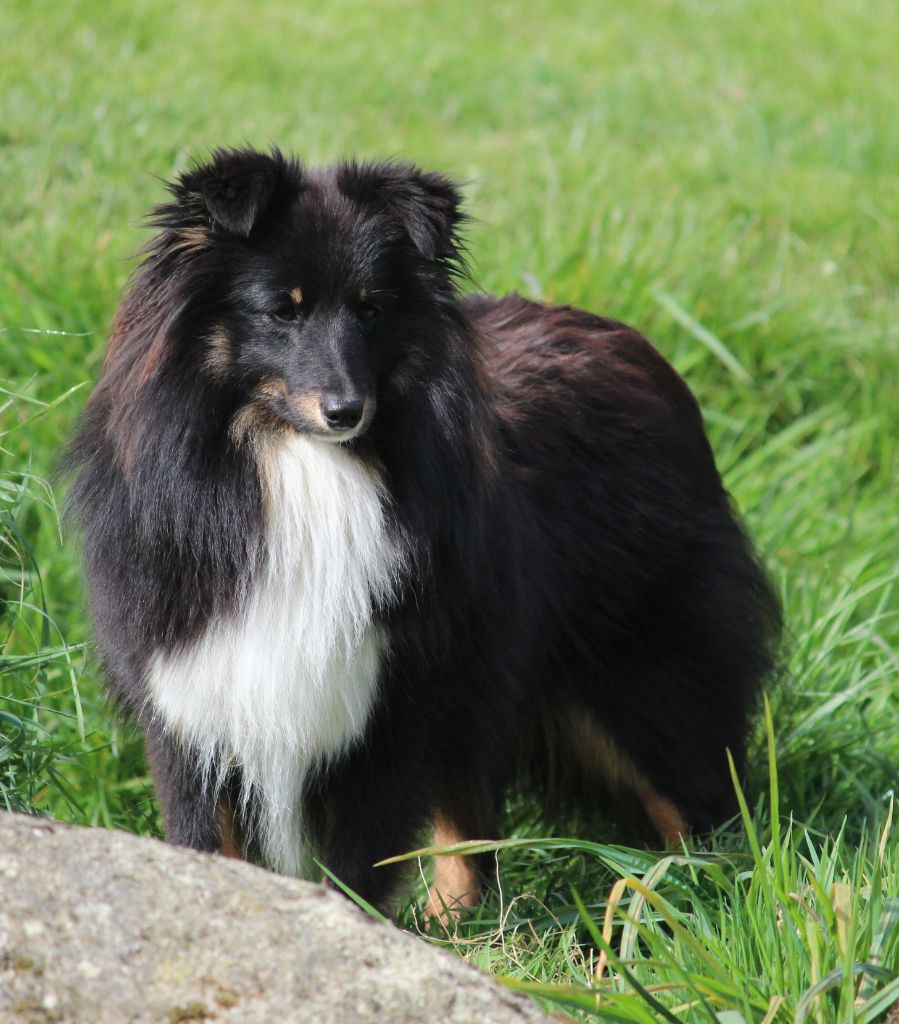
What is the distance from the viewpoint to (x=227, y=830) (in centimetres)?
315

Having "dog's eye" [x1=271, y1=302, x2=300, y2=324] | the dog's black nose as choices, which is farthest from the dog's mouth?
"dog's eye" [x1=271, y1=302, x2=300, y2=324]

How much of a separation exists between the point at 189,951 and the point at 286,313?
1400 millimetres

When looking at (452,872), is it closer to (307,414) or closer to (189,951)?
(307,414)

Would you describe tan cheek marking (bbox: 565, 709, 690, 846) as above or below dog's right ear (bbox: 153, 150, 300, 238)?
below

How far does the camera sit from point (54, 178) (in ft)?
19.9

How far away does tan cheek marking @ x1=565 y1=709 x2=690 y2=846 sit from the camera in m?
3.81

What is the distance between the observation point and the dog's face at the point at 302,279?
8.91ft

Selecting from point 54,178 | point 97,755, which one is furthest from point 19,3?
point 97,755

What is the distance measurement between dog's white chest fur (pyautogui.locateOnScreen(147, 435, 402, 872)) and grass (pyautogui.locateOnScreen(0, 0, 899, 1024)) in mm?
292

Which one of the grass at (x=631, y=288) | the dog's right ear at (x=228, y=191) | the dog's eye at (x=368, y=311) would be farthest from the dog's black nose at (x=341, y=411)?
the grass at (x=631, y=288)

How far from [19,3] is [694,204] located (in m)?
4.06

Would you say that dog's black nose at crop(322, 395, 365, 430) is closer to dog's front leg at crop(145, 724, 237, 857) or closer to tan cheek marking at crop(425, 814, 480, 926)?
dog's front leg at crop(145, 724, 237, 857)

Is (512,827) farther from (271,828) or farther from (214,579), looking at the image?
(214,579)

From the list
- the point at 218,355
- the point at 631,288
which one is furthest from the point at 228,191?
the point at 631,288
